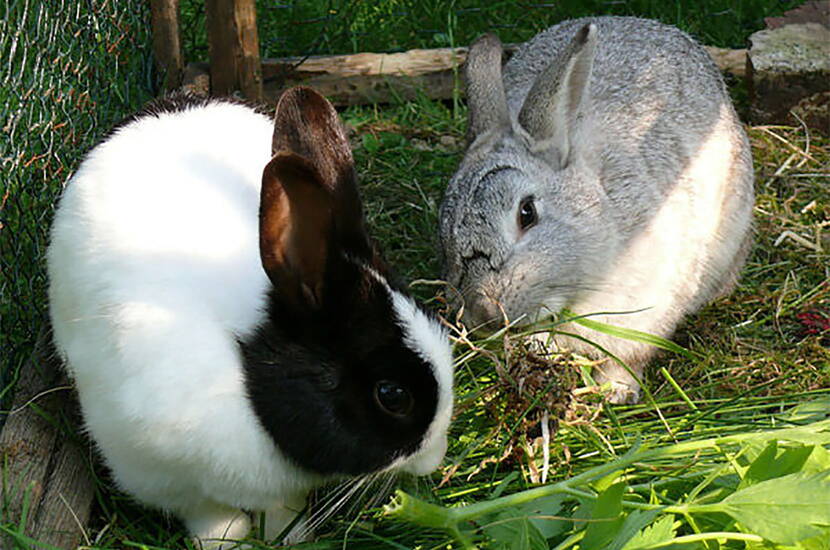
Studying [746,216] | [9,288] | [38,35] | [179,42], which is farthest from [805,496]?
[179,42]

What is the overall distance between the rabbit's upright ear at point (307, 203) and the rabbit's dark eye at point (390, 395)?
0.21 metres

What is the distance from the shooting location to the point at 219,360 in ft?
7.50

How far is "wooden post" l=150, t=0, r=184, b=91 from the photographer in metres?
4.16

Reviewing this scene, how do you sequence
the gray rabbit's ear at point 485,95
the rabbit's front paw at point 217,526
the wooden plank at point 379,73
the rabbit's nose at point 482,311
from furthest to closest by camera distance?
the wooden plank at point 379,73, the gray rabbit's ear at point 485,95, the rabbit's nose at point 482,311, the rabbit's front paw at point 217,526

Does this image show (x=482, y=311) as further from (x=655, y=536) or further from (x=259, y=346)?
(x=655, y=536)

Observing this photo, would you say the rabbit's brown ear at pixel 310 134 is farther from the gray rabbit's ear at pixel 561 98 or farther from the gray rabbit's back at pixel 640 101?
the gray rabbit's back at pixel 640 101

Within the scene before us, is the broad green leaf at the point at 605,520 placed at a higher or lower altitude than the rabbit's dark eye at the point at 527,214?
lower

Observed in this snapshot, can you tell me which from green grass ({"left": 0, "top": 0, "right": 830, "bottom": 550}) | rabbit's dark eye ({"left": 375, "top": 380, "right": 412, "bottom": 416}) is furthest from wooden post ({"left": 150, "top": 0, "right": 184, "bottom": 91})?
rabbit's dark eye ({"left": 375, "top": 380, "right": 412, "bottom": 416})

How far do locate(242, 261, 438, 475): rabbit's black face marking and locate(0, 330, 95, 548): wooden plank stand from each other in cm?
71

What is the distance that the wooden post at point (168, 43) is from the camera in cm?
416

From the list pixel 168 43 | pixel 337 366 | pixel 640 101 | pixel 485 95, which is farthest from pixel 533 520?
pixel 168 43

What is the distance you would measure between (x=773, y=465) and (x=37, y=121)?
2.23 m

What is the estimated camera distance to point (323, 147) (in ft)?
8.17

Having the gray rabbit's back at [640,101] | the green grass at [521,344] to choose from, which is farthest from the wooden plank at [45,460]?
the gray rabbit's back at [640,101]
